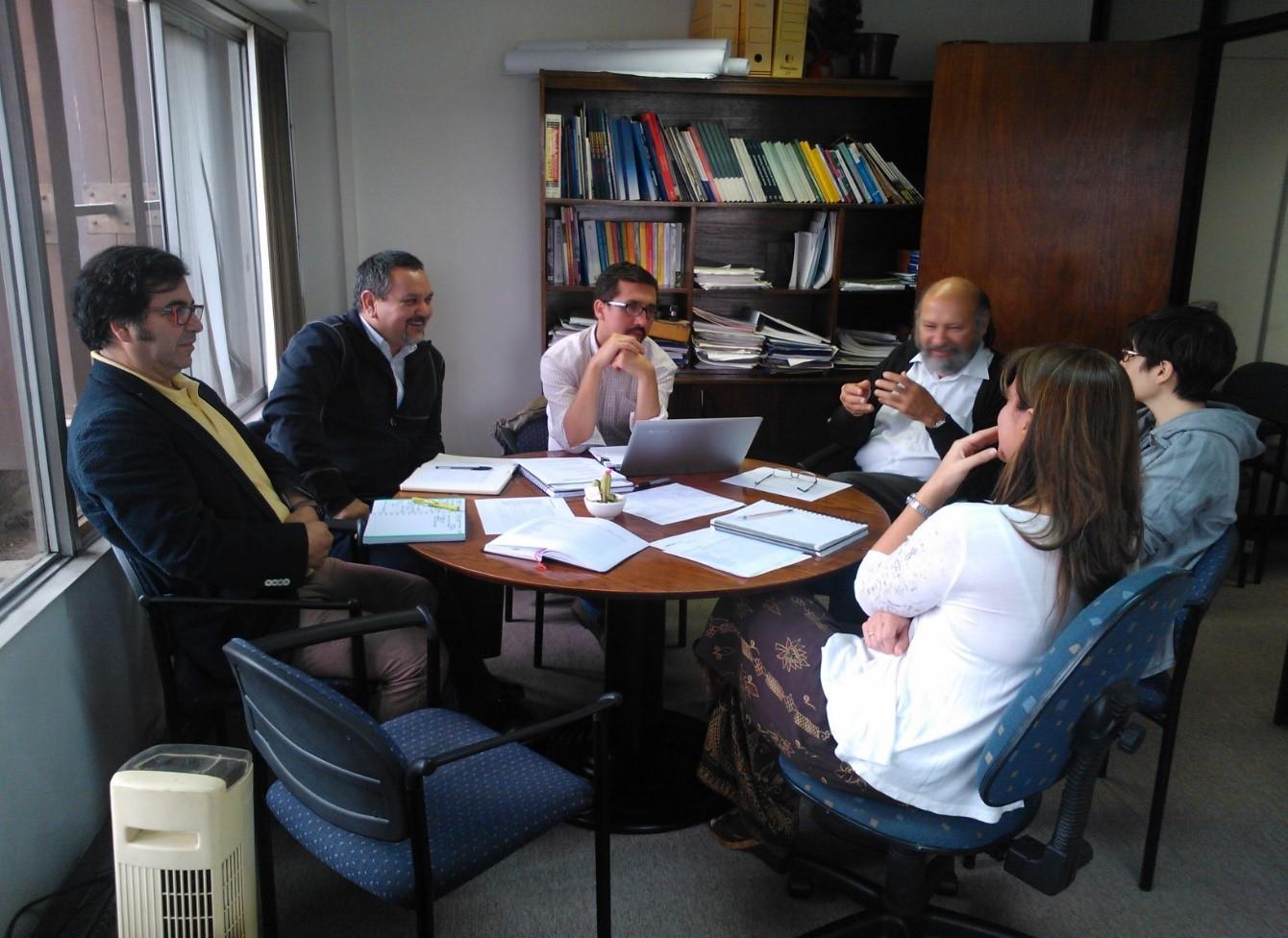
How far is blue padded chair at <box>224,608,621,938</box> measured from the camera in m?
1.26

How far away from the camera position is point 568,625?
10.7 ft

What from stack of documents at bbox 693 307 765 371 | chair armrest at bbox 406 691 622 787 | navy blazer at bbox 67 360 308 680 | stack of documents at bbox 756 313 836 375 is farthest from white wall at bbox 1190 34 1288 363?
navy blazer at bbox 67 360 308 680

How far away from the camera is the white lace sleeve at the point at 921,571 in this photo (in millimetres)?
1458

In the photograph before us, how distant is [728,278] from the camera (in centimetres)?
386

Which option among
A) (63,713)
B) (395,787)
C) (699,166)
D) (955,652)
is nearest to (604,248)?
(699,166)

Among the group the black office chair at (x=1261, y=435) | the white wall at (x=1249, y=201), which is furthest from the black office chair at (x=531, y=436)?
the white wall at (x=1249, y=201)

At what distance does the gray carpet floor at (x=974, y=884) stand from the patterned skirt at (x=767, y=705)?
18cm

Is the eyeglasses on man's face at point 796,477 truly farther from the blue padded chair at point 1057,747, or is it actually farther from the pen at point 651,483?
the blue padded chair at point 1057,747

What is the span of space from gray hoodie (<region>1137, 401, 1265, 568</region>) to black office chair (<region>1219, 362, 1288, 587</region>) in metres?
1.92

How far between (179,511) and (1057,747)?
1569 millimetres

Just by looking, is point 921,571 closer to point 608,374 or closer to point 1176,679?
point 1176,679

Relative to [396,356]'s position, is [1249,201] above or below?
above

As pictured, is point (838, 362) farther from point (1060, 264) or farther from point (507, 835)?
point (507, 835)

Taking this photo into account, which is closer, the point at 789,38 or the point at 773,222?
the point at 789,38
